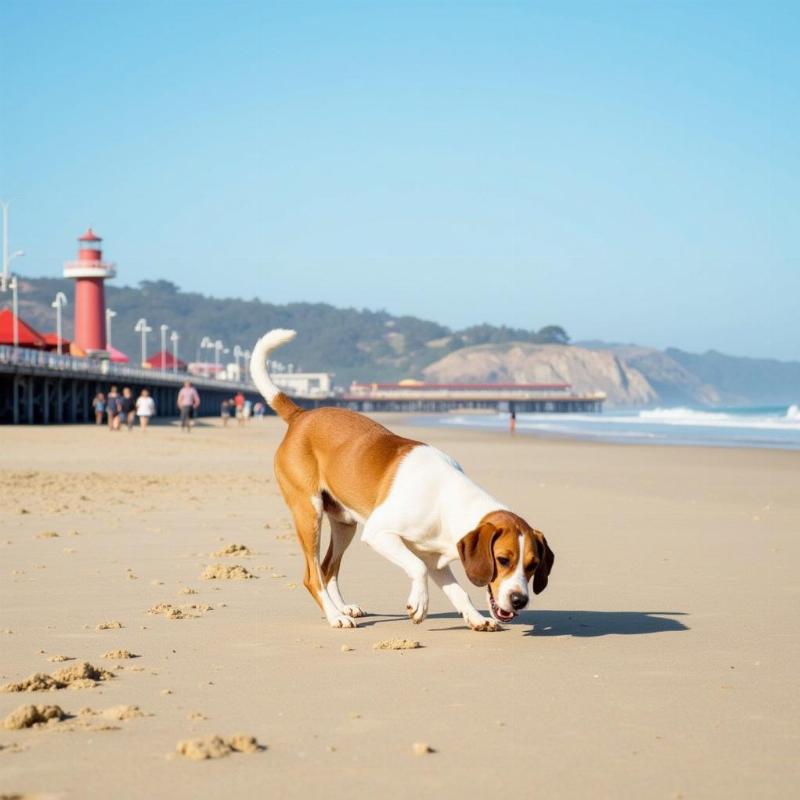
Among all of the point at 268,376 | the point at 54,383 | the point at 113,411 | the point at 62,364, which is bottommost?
the point at 113,411

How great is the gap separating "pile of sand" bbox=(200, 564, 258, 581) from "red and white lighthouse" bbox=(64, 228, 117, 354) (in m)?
76.7

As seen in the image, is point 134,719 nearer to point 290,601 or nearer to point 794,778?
point 794,778

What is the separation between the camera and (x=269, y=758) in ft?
12.2

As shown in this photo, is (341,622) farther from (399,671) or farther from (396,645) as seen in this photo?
(399,671)

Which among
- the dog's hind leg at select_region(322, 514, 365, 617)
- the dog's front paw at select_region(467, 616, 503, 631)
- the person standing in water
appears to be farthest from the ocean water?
the dog's front paw at select_region(467, 616, 503, 631)

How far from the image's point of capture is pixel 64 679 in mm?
4734

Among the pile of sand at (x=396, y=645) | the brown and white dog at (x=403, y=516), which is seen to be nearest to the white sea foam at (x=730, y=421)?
the brown and white dog at (x=403, y=516)

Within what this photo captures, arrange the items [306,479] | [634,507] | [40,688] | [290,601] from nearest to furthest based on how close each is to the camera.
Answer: [40,688]
[306,479]
[290,601]
[634,507]

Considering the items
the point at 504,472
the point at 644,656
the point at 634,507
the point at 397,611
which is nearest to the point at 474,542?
the point at 644,656

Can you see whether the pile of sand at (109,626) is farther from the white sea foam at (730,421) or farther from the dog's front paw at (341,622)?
the white sea foam at (730,421)

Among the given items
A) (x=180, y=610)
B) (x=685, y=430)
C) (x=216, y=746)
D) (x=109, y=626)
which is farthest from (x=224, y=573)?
(x=685, y=430)

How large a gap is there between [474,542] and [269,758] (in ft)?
6.84

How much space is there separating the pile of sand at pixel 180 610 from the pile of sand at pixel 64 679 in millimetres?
1469

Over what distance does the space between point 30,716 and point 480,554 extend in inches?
88.8
